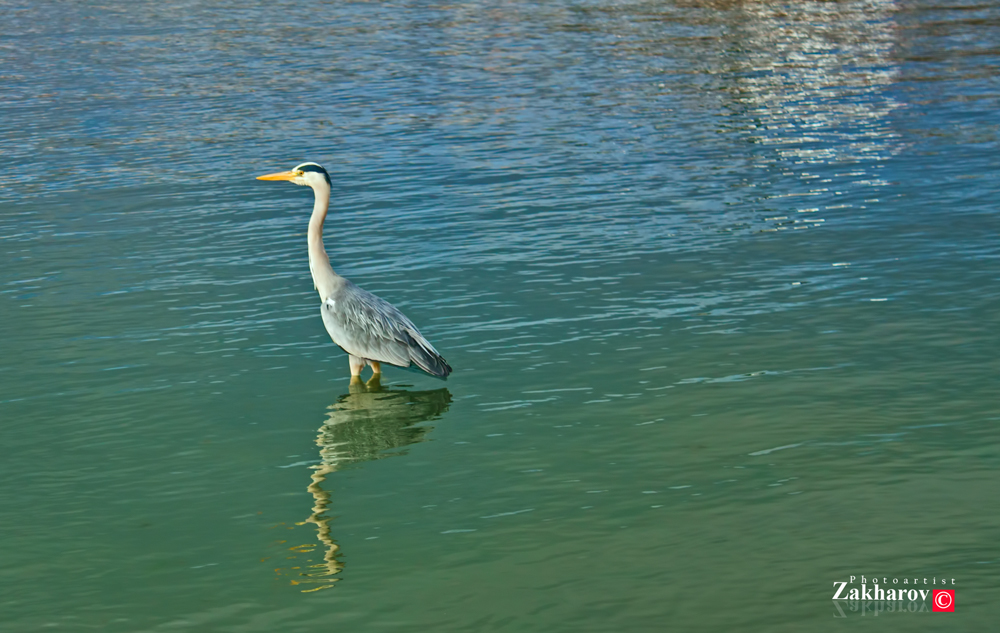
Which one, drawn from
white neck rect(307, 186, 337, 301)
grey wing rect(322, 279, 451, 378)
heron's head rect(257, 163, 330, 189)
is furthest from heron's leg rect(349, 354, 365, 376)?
heron's head rect(257, 163, 330, 189)

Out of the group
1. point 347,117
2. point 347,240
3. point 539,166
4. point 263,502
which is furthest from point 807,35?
point 263,502

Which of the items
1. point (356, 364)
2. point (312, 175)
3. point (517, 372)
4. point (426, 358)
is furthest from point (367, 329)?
point (312, 175)

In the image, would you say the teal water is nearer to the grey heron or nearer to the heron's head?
the grey heron

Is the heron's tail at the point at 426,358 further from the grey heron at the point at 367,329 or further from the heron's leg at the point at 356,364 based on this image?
the heron's leg at the point at 356,364

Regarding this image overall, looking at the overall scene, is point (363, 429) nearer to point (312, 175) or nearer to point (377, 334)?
point (377, 334)

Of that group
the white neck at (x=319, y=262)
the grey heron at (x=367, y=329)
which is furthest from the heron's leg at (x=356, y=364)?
the white neck at (x=319, y=262)

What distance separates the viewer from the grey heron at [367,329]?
12867 millimetres

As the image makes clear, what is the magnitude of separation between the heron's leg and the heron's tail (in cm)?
77

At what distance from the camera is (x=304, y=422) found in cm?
1238

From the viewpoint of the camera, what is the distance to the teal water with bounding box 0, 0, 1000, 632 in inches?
365

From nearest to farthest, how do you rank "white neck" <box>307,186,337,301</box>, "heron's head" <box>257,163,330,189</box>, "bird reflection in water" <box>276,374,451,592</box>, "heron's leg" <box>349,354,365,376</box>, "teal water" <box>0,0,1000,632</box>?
"teal water" <box>0,0,1000,632</box>, "bird reflection in water" <box>276,374,451,592</box>, "heron's leg" <box>349,354,365,376</box>, "white neck" <box>307,186,337,301</box>, "heron's head" <box>257,163,330,189</box>

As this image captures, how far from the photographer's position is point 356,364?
13422 millimetres

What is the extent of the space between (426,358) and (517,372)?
1.10 metres

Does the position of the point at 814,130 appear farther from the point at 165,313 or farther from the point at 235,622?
the point at 235,622
